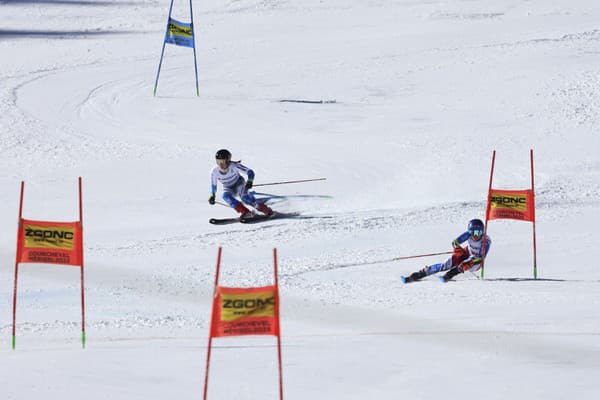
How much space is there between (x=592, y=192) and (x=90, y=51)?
14.7m

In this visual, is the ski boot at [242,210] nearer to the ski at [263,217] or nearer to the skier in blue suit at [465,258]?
the ski at [263,217]

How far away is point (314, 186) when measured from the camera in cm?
1684

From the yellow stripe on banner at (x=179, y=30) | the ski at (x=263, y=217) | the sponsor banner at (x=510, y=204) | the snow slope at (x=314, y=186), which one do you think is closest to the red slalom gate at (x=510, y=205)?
the sponsor banner at (x=510, y=204)

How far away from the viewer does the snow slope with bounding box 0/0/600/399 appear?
941 centimetres

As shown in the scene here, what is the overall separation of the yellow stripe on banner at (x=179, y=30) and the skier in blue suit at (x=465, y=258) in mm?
10656

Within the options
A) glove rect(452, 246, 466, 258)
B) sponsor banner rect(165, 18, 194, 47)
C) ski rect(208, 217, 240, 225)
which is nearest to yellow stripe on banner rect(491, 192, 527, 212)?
glove rect(452, 246, 466, 258)

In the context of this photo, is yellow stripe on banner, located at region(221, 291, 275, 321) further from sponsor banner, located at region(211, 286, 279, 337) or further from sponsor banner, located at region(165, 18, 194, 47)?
sponsor banner, located at region(165, 18, 194, 47)

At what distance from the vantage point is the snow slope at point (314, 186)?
9.41 meters

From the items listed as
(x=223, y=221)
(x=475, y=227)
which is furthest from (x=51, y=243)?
(x=223, y=221)

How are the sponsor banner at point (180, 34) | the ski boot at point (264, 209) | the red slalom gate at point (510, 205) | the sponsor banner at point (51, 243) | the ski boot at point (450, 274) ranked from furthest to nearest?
the sponsor banner at point (180, 34) → the ski boot at point (264, 209) → the ski boot at point (450, 274) → the red slalom gate at point (510, 205) → the sponsor banner at point (51, 243)

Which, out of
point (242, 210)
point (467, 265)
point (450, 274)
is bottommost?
point (450, 274)

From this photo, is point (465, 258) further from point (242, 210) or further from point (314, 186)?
point (314, 186)

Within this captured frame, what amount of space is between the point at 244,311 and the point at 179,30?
1495cm

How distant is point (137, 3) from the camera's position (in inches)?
1238
